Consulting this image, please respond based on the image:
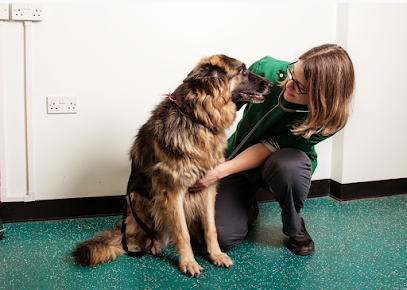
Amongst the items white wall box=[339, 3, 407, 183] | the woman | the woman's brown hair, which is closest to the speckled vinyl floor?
the woman

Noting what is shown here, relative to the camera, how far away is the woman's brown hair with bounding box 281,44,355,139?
1297 mm

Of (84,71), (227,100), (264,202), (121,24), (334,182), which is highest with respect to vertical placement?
(121,24)

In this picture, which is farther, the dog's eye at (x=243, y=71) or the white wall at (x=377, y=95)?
the white wall at (x=377, y=95)

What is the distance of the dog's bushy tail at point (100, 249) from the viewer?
4.67 feet

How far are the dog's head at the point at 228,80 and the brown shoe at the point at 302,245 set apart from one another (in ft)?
2.59

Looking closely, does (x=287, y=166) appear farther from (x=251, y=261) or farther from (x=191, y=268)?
(x=191, y=268)

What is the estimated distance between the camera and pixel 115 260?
1.52 meters

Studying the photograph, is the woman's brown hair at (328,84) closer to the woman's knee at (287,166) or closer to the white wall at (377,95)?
the woman's knee at (287,166)

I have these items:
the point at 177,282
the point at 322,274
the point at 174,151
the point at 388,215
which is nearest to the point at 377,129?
the point at 388,215

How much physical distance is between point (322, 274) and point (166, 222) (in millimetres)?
797

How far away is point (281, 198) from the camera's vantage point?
1.59 m

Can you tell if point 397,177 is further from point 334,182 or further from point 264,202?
point 264,202

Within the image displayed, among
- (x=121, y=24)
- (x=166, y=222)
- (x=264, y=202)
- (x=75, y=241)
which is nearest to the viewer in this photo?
(x=166, y=222)

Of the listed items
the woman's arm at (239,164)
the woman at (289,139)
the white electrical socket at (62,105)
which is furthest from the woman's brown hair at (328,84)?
the white electrical socket at (62,105)
